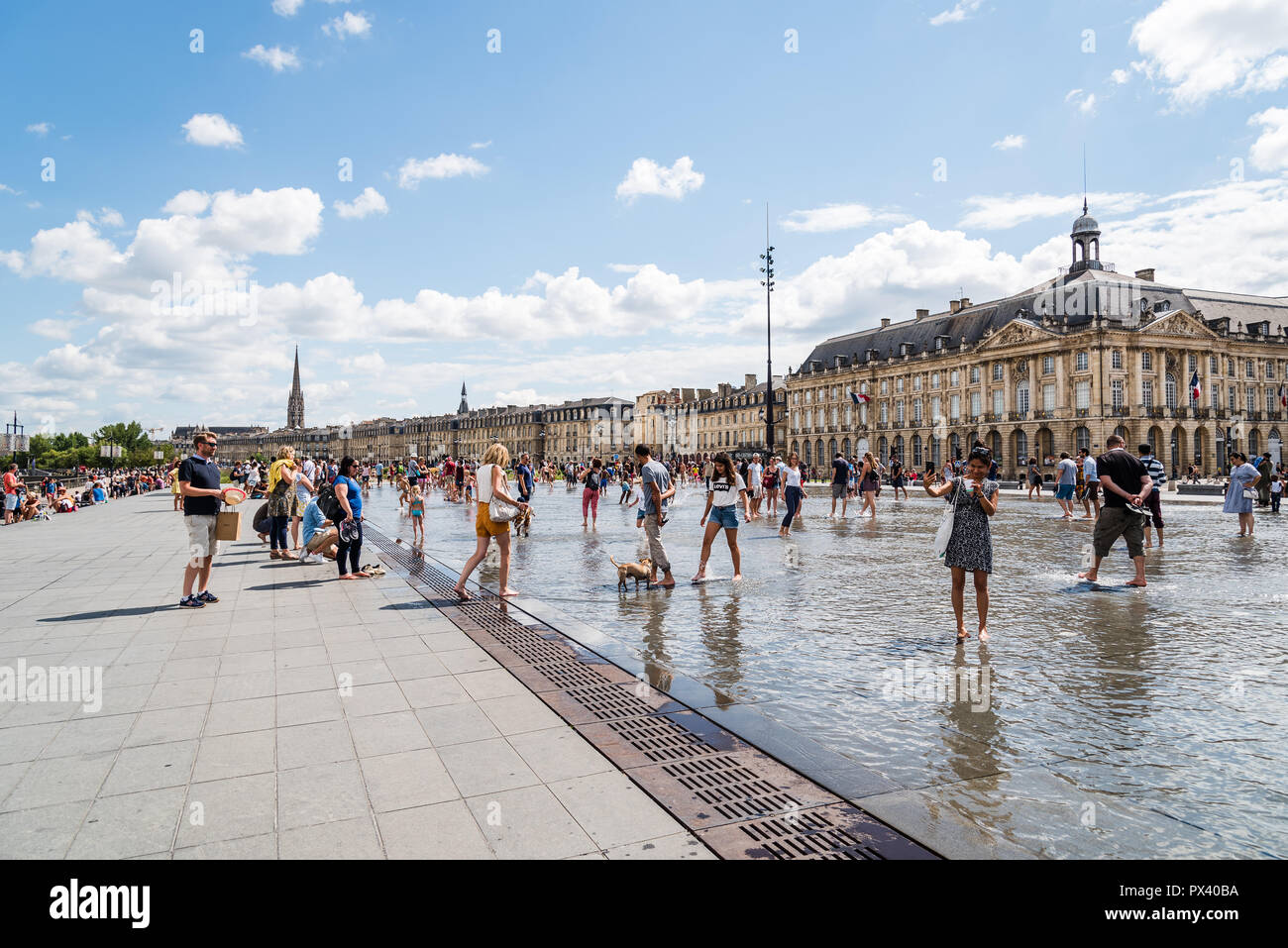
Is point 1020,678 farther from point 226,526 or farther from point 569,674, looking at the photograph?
point 226,526

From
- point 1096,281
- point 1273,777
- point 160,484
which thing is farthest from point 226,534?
point 1096,281

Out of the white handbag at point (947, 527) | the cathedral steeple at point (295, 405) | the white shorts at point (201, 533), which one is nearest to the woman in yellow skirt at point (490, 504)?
the white shorts at point (201, 533)

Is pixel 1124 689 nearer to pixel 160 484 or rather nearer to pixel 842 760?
pixel 842 760

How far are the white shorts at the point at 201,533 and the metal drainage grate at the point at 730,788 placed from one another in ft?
20.6

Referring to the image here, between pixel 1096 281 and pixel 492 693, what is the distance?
7070 centimetres

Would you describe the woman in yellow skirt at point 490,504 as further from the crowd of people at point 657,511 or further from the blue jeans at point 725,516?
the blue jeans at point 725,516

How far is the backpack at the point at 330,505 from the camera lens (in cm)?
1045

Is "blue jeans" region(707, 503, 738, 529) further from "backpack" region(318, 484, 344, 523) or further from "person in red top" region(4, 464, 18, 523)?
"person in red top" region(4, 464, 18, 523)

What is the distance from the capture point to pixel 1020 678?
5.38 meters

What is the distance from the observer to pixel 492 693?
5.16 meters

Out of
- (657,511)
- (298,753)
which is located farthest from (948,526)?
(298,753)

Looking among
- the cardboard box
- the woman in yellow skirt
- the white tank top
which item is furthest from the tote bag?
the cardboard box

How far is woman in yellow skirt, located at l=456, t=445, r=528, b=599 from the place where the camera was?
830 centimetres

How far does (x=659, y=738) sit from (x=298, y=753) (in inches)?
75.4
